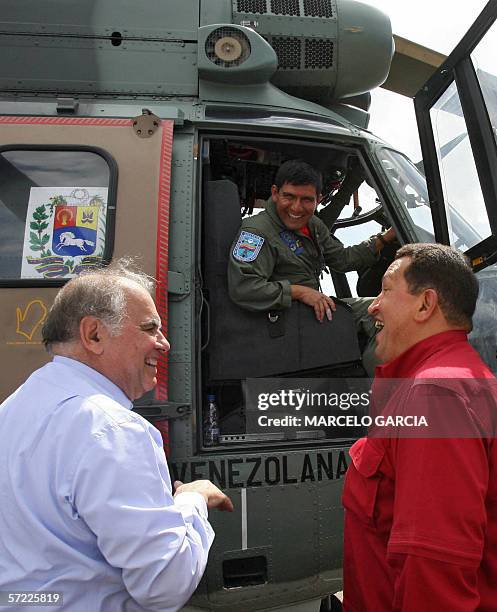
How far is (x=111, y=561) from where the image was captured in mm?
1059

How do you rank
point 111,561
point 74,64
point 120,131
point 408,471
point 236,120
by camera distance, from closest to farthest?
point 111,561, point 408,471, point 120,131, point 236,120, point 74,64

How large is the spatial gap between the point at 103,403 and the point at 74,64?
8.16ft

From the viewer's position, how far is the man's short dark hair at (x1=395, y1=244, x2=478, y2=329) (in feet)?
4.64

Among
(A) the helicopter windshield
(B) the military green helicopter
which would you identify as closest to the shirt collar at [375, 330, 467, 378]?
(B) the military green helicopter

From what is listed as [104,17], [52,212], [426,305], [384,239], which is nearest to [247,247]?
[52,212]

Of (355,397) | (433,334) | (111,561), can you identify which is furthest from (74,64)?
(111,561)

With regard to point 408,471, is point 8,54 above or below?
above

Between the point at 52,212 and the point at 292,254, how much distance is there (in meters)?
1.19

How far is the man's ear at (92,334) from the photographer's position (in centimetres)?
134

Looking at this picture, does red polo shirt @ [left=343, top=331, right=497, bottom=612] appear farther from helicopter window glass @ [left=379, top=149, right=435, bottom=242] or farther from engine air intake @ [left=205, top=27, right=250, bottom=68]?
engine air intake @ [left=205, top=27, right=250, bottom=68]

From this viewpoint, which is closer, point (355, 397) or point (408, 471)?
point (408, 471)

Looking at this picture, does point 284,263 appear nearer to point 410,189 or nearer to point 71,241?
point 410,189

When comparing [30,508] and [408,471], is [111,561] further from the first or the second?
[408,471]

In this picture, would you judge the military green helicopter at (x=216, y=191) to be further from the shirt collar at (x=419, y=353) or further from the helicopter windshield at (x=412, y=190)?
the shirt collar at (x=419, y=353)
